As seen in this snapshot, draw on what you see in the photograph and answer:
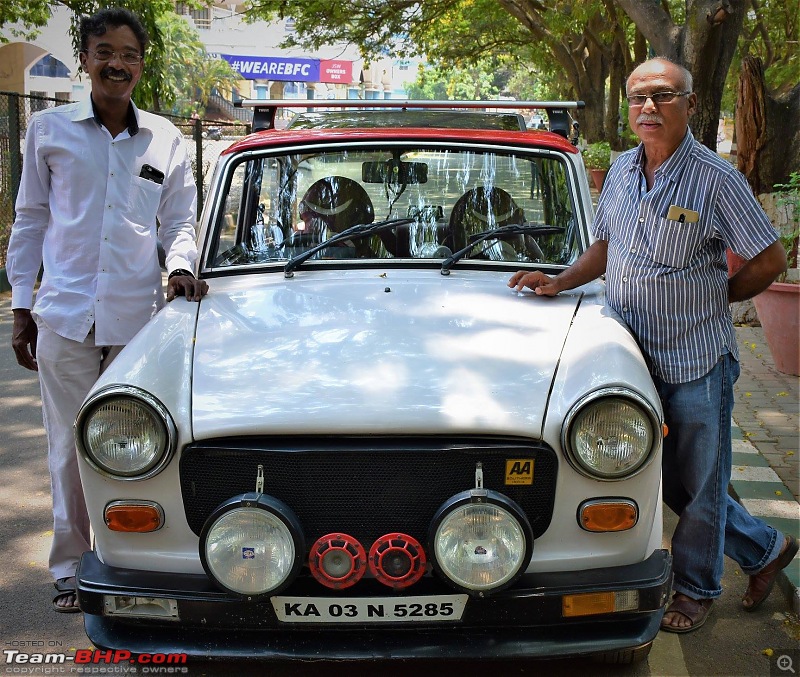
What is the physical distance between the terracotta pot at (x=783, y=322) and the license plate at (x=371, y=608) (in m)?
5.21

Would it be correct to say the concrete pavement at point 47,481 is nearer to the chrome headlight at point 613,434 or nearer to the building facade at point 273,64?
the chrome headlight at point 613,434

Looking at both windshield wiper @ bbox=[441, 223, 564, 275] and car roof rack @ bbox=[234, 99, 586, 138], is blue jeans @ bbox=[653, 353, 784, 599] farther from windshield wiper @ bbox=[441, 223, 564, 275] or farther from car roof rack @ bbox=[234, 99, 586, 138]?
car roof rack @ bbox=[234, 99, 586, 138]

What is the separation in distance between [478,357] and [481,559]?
684 millimetres

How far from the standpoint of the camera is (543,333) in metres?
3.32

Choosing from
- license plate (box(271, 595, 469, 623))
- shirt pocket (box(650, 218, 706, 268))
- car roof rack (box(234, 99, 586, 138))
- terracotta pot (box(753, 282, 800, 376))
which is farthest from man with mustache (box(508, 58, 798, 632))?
terracotta pot (box(753, 282, 800, 376))

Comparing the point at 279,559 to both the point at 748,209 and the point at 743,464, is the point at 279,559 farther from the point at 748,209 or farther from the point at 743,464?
the point at 743,464

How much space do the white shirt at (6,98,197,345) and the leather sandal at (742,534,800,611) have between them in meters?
2.52

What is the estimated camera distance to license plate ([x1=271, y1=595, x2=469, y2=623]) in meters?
2.81

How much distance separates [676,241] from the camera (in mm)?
3293

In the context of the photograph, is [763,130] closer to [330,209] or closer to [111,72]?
[330,209]

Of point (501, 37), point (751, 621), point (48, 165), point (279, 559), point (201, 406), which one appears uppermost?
point (501, 37)

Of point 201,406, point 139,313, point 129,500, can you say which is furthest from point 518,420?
point 139,313

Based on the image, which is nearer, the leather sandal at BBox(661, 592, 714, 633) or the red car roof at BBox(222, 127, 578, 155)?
the leather sandal at BBox(661, 592, 714, 633)

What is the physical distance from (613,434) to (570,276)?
1018 millimetres
